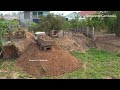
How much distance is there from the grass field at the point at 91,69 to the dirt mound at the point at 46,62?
0.83 feet

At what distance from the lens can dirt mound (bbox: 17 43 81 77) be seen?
678cm

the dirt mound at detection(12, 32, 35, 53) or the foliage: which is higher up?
the foliage

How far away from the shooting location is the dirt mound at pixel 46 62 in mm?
6781

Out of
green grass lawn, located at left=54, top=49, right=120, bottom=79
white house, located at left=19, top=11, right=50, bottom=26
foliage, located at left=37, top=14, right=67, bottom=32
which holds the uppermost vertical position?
white house, located at left=19, top=11, right=50, bottom=26

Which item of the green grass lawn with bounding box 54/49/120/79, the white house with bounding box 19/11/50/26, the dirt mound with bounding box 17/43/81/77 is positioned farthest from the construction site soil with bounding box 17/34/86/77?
the white house with bounding box 19/11/50/26

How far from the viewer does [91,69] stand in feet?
23.6

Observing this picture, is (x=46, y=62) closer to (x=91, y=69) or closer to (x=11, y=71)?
(x=11, y=71)

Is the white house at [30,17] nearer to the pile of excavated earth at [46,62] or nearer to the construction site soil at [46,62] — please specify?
the pile of excavated earth at [46,62]

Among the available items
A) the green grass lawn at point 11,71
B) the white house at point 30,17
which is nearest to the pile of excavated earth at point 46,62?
the green grass lawn at point 11,71

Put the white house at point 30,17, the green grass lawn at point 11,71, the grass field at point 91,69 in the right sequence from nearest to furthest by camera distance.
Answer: the green grass lawn at point 11,71
the grass field at point 91,69
the white house at point 30,17

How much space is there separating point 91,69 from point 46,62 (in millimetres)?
1491

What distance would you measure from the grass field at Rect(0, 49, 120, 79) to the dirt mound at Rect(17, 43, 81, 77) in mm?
252

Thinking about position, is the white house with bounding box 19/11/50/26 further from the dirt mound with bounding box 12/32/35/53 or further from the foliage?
the dirt mound with bounding box 12/32/35/53
